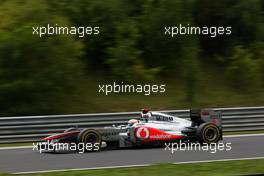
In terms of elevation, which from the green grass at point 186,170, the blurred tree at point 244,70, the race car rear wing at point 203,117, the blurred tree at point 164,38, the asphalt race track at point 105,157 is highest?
the blurred tree at point 164,38

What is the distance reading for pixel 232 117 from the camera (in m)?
16.1

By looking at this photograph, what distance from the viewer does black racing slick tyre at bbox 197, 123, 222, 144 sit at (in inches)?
520

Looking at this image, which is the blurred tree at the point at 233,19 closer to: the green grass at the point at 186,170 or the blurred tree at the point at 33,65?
the blurred tree at the point at 33,65

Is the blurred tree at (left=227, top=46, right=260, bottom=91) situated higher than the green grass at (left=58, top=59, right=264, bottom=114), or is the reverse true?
the blurred tree at (left=227, top=46, right=260, bottom=91)

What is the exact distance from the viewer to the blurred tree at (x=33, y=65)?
54.6 ft

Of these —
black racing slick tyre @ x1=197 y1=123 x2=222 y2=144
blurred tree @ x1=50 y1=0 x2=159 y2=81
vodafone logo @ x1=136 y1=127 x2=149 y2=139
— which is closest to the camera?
vodafone logo @ x1=136 y1=127 x2=149 y2=139

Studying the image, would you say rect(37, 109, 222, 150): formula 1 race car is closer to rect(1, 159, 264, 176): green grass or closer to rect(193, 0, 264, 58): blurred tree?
rect(1, 159, 264, 176): green grass

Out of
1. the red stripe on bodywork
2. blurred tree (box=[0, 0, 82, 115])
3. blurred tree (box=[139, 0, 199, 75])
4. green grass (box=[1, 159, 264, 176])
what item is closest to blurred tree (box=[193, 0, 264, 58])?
blurred tree (box=[139, 0, 199, 75])

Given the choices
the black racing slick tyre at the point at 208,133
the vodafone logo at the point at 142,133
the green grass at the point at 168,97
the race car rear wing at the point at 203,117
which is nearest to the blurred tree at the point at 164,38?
the green grass at the point at 168,97

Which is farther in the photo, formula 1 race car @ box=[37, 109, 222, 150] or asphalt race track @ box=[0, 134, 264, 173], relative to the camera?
formula 1 race car @ box=[37, 109, 222, 150]

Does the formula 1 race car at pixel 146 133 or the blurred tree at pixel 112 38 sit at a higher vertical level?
the blurred tree at pixel 112 38

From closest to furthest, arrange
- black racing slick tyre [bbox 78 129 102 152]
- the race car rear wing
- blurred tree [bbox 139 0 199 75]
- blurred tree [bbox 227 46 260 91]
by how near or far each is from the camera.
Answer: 1. black racing slick tyre [bbox 78 129 102 152]
2. the race car rear wing
3. blurred tree [bbox 139 0 199 75]
4. blurred tree [bbox 227 46 260 91]

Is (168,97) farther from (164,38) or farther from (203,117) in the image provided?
(203,117)

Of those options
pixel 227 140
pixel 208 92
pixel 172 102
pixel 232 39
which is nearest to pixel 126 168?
pixel 227 140
